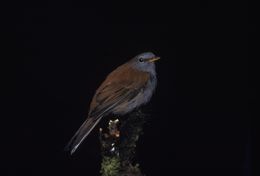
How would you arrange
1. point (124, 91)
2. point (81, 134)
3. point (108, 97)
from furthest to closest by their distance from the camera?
point (124, 91)
point (108, 97)
point (81, 134)

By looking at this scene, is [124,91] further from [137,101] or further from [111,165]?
[111,165]

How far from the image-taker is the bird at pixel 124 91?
2.69 meters

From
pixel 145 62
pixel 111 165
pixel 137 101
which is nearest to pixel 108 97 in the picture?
pixel 137 101

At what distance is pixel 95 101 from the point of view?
2.73 metres

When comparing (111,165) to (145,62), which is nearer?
(111,165)

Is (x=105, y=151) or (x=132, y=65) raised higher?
(x=132, y=65)

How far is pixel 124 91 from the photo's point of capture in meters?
2.87

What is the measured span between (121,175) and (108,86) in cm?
56

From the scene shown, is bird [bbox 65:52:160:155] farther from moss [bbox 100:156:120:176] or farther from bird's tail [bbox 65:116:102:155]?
moss [bbox 100:156:120:176]

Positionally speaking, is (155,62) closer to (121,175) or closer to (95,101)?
(95,101)

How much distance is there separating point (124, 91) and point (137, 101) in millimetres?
98

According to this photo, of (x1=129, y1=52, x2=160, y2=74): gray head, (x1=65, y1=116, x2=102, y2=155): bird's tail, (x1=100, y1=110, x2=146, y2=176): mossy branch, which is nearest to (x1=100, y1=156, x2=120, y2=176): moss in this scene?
(x1=100, y1=110, x2=146, y2=176): mossy branch

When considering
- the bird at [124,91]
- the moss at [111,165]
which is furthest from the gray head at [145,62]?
the moss at [111,165]

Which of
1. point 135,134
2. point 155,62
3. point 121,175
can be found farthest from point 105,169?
point 155,62
